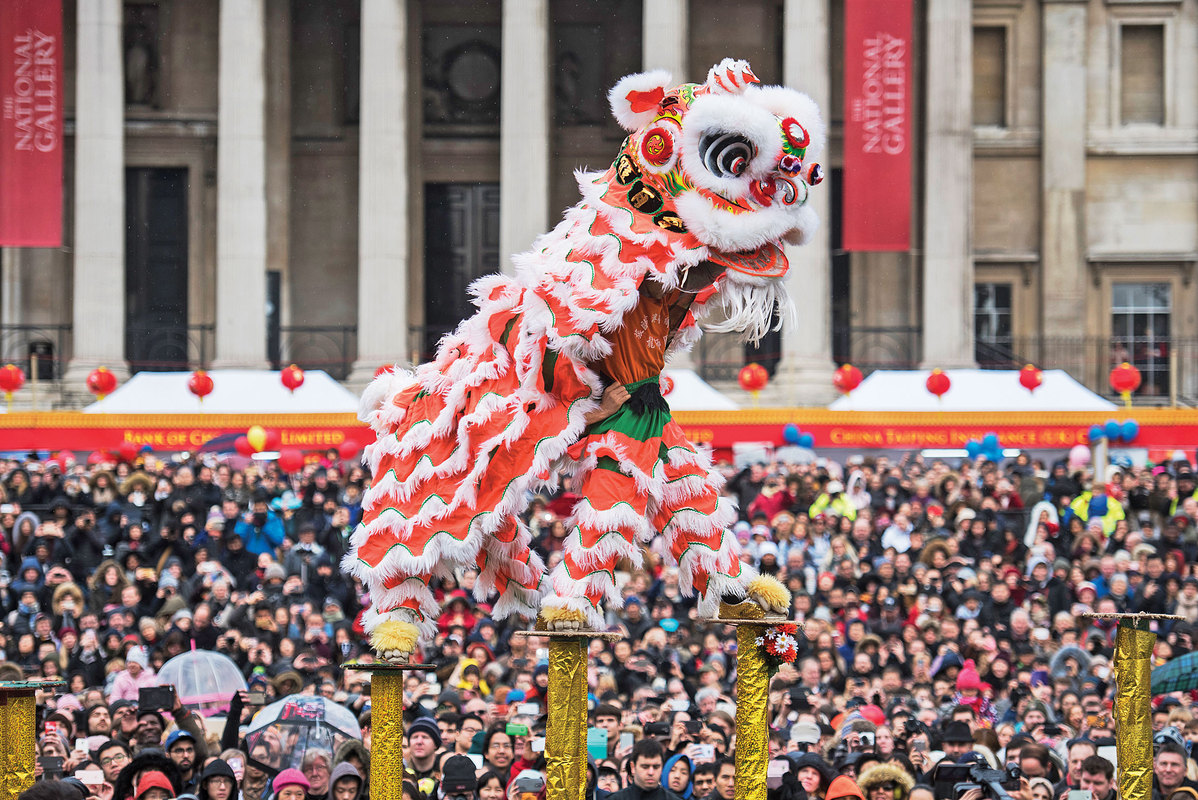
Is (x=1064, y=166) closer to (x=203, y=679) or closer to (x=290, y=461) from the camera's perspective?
(x=290, y=461)

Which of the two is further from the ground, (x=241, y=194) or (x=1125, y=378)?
(x=241, y=194)

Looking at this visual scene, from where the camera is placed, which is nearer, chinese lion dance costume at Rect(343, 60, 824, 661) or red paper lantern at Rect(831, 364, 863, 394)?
chinese lion dance costume at Rect(343, 60, 824, 661)

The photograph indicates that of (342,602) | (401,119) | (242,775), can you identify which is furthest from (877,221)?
(242,775)

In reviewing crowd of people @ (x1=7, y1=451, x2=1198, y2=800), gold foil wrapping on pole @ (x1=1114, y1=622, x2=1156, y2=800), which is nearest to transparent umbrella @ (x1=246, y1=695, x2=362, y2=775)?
crowd of people @ (x1=7, y1=451, x2=1198, y2=800)

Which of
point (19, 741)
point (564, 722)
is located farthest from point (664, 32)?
point (19, 741)

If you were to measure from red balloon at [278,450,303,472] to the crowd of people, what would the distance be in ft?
1.09

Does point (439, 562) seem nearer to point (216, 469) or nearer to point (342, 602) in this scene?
point (342, 602)

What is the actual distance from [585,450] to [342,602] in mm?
9626

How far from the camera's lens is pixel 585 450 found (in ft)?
29.8

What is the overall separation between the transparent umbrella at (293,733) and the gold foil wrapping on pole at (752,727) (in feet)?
11.6

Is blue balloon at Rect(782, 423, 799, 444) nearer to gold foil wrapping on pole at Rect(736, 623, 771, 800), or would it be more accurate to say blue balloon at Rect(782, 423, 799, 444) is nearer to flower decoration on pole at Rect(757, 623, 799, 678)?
flower decoration on pole at Rect(757, 623, 799, 678)

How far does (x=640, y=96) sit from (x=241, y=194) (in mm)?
25059

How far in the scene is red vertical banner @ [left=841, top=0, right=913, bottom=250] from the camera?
32.2 metres

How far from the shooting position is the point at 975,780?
34.1ft
